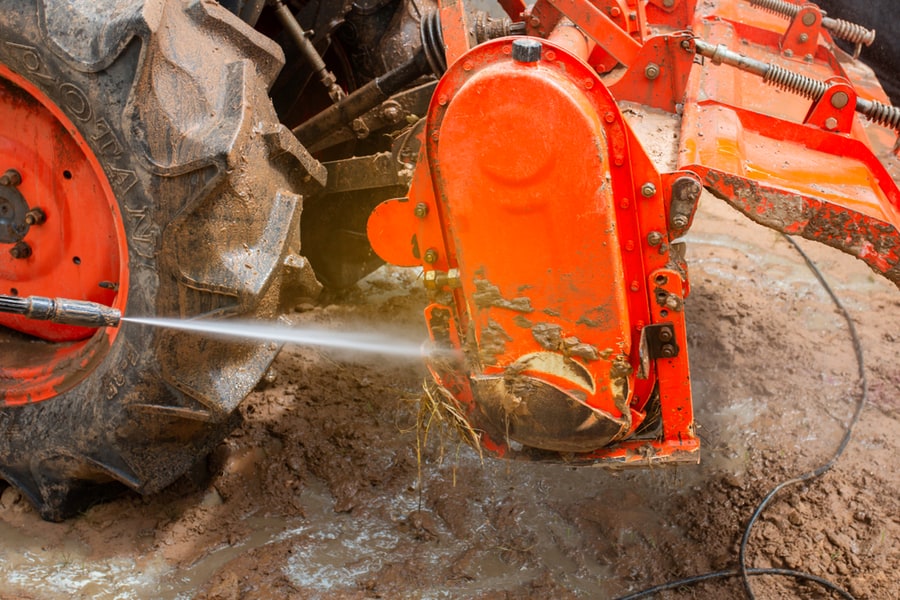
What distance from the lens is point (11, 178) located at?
2.40 metres

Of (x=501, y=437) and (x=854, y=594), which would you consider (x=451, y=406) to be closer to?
(x=501, y=437)

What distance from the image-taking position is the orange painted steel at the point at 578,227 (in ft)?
6.16

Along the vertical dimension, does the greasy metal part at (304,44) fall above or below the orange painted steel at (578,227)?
above

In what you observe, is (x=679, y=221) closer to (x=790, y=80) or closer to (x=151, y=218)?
(x=790, y=80)

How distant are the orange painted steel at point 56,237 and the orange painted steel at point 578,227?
0.84 m

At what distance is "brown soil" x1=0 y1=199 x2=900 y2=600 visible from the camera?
2451 millimetres

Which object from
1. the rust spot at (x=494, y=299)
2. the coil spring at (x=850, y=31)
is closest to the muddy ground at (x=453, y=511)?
the rust spot at (x=494, y=299)

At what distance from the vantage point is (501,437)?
7.48 feet

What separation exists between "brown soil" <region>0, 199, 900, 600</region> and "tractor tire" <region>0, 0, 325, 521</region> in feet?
0.78

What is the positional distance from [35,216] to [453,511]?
1531mm

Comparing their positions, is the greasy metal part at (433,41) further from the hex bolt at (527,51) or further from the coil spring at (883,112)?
the coil spring at (883,112)

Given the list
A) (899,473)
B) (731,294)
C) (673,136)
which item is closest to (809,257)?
(731,294)

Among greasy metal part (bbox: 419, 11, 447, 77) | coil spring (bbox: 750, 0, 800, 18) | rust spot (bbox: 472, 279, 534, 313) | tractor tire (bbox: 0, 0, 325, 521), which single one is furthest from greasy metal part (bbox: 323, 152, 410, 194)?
coil spring (bbox: 750, 0, 800, 18)

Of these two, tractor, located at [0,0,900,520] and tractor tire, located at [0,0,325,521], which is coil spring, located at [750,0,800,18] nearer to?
tractor, located at [0,0,900,520]
